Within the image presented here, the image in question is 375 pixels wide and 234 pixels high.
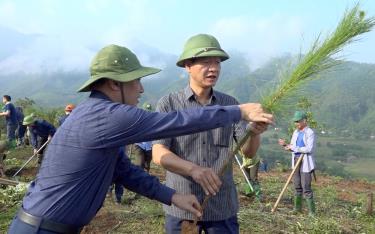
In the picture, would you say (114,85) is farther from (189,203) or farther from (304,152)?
(304,152)

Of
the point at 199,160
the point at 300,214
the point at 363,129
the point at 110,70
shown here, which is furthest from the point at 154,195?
the point at 363,129

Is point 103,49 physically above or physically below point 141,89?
above

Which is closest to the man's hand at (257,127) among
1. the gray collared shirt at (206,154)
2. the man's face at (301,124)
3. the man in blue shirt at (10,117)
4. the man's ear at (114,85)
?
the gray collared shirt at (206,154)

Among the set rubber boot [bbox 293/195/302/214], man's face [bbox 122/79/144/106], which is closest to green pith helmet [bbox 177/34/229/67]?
man's face [bbox 122/79/144/106]

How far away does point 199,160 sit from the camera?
2662 millimetres

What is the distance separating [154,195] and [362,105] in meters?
109

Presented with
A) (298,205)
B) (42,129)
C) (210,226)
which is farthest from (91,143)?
(42,129)

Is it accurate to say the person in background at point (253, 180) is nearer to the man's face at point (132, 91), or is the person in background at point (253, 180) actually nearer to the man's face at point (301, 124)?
the man's face at point (301, 124)

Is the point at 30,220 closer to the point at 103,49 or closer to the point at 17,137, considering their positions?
the point at 103,49

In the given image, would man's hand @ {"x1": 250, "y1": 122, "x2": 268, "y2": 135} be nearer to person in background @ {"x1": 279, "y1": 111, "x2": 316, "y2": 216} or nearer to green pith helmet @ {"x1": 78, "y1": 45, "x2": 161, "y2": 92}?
green pith helmet @ {"x1": 78, "y1": 45, "x2": 161, "y2": 92}

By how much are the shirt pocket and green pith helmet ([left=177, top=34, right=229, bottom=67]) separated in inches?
16.7

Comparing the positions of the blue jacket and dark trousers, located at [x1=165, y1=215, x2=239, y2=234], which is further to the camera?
the blue jacket

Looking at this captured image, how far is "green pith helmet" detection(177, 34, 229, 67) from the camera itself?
255 centimetres

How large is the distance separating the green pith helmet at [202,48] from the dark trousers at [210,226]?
97 cm
